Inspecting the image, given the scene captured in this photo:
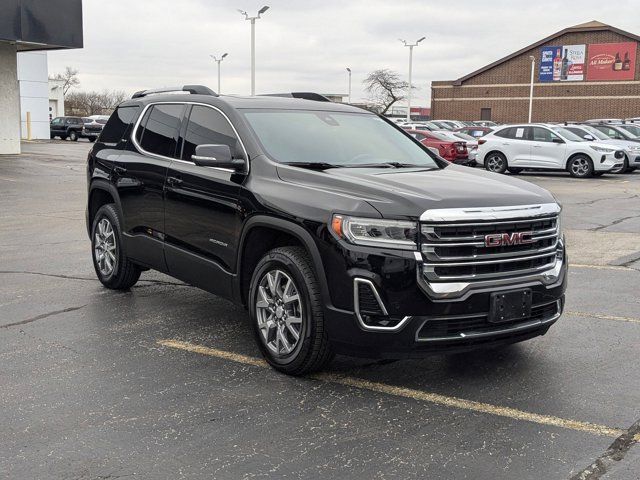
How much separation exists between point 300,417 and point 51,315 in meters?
3.08

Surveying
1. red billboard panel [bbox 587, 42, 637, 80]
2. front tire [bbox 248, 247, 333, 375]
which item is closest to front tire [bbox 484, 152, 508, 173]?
front tire [bbox 248, 247, 333, 375]

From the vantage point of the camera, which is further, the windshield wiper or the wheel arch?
the windshield wiper

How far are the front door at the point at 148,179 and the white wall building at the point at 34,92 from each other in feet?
133

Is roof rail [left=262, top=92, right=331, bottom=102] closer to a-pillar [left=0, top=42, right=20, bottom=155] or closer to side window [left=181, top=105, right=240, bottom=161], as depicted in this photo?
side window [left=181, top=105, right=240, bottom=161]

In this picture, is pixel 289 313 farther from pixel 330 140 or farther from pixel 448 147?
pixel 448 147

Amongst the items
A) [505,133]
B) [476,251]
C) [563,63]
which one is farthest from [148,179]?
[563,63]

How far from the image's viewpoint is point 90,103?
4001 inches

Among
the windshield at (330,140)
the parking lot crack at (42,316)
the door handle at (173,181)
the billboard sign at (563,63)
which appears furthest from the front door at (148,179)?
the billboard sign at (563,63)

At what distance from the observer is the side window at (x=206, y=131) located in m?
5.61

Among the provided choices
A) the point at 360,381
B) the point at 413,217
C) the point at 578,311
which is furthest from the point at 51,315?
the point at 578,311

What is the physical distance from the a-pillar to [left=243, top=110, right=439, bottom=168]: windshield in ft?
81.1

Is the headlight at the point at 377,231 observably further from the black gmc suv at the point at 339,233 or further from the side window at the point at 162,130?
the side window at the point at 162,130

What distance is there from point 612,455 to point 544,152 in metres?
20.6

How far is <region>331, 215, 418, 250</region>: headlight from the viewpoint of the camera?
4254mm
